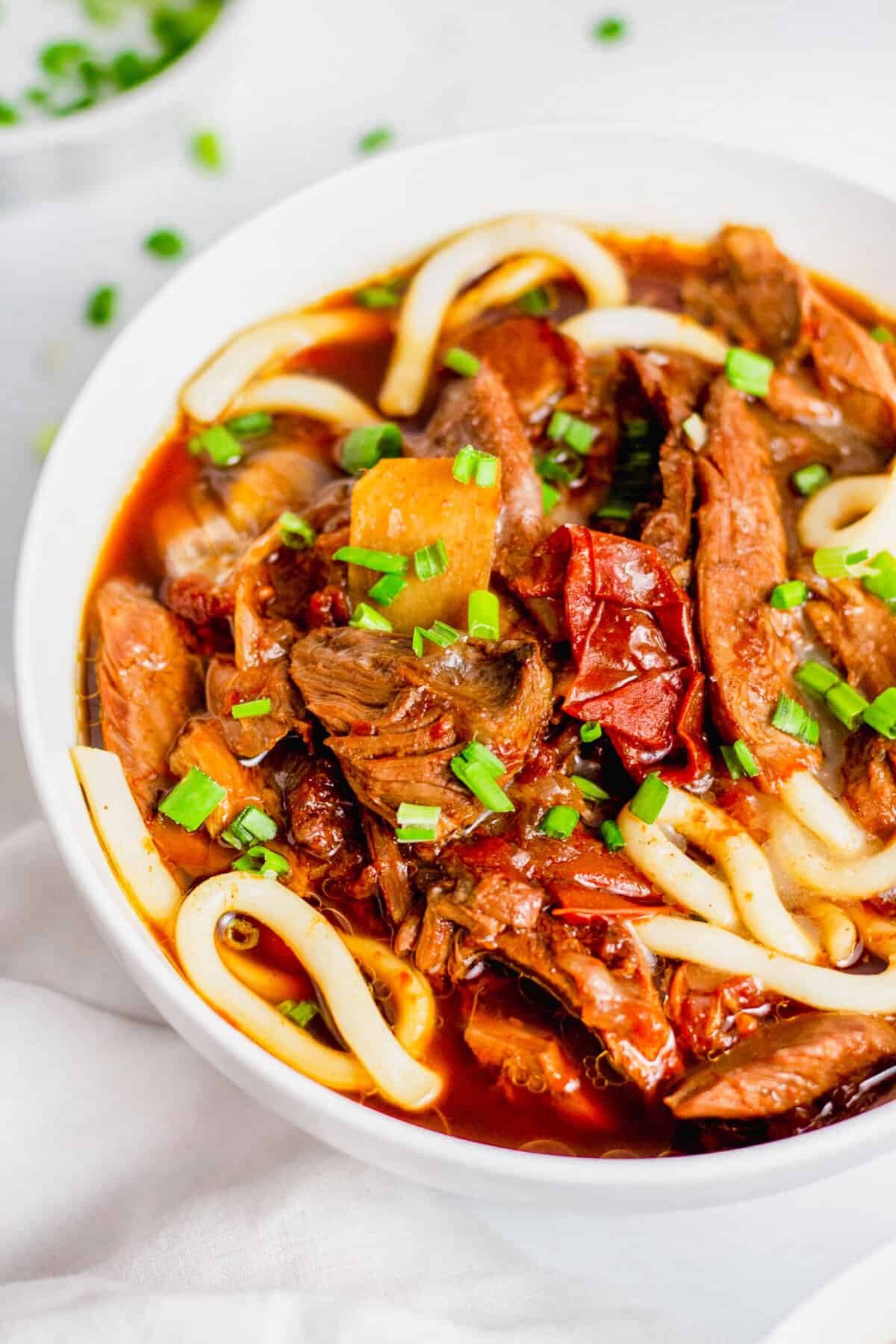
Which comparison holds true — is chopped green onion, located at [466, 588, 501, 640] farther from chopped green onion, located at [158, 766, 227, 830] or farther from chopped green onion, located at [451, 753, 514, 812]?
chopped green onion, located at [158, 766, 227, 830]

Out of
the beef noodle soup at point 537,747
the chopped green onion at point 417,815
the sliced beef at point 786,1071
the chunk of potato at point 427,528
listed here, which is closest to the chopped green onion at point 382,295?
the beef noodle soup at point 537,747

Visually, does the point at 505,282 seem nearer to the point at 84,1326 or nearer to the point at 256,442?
the point at 256,442

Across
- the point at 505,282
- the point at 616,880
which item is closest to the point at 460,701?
the point at 616,880

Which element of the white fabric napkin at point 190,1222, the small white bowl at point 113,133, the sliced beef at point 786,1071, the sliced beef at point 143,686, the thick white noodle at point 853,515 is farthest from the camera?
the small white bowl at point 113,133

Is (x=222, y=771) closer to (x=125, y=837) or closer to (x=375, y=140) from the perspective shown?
(x=125, y=837)

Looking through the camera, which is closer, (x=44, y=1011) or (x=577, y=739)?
(x=577, y=739)

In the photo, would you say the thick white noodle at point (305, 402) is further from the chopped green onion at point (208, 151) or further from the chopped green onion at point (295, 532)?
the chopped green onion at point (208, 151)
